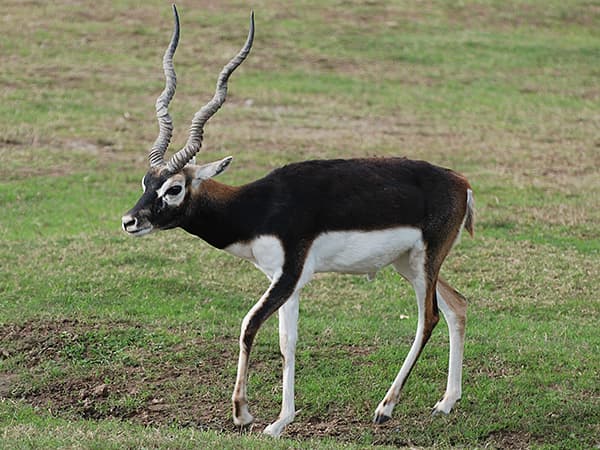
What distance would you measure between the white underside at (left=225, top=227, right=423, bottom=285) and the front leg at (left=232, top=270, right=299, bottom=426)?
90mm

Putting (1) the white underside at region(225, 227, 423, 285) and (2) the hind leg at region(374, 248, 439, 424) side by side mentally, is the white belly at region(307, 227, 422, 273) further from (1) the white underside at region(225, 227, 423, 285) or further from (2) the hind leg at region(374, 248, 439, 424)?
(2) the hind leg at region(374, 248, 439, 424)

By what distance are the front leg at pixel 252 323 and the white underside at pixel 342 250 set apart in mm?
90

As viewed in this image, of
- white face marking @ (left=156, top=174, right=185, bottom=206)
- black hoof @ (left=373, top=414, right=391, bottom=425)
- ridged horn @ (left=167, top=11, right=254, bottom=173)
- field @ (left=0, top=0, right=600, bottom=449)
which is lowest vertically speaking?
field @ (left=0, top=0, right=600, bottom=449)

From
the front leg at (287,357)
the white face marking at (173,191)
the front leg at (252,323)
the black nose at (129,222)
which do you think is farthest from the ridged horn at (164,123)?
the front leg at (287,357)

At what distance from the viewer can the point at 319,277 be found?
10.6 metres

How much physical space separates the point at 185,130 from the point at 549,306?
27.7ft

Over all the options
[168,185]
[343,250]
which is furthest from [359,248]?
[168,185]

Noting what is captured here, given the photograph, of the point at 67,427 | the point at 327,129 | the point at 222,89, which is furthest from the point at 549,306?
the point at 327,129

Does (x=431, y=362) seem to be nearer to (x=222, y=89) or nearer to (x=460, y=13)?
(x=222, y=89)

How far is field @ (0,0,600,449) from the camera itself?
7.51m

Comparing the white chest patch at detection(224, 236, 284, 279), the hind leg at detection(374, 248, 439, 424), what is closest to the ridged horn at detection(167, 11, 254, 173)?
the white chest patch at detection(224, 236, 284, 279)

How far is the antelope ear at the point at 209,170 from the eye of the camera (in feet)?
22.6

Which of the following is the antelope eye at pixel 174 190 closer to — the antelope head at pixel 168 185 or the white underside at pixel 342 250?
the antelope head at pixel 168 185

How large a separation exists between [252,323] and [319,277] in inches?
154
